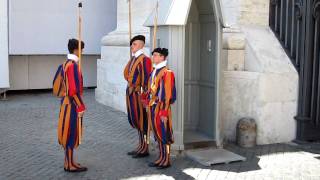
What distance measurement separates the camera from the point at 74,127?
597cm

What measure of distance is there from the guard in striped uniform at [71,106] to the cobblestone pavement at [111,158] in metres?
0.39

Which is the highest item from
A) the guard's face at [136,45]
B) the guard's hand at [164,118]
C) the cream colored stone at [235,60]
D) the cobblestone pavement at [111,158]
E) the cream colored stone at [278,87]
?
the guard's face at [136,45]

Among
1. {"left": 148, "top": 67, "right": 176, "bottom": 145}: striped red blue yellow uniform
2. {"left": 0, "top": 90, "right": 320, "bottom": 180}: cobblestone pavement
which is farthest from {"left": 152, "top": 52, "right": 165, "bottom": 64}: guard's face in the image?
{"left": 0, "top": 90, "right": 320, "bottom": 180}: cobblestone pavement

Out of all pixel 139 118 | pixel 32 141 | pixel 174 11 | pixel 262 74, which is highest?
pixel 174 11

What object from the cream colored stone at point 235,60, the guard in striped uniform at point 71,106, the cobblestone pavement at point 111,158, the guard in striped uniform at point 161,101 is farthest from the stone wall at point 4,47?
the guard in striped uniform at point 161,101

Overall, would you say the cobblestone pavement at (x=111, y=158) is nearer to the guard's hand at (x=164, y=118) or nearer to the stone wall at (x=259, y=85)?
the stone wall at (x=259, y=85)

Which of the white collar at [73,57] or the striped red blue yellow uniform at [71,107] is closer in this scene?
the striped red blue yellow uniform at [71,107]

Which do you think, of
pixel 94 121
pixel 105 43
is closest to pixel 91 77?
pixel 105 43

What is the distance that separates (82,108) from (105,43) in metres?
5.70

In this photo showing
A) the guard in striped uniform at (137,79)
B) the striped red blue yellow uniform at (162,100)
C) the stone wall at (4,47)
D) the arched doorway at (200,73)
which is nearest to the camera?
the striped red blue yellow uniform at (162,100)

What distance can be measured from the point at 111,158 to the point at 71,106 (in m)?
1.16

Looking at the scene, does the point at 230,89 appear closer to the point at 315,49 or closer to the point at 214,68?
the point at 214,68

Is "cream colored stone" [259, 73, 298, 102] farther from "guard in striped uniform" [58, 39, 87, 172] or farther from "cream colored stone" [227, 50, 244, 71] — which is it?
"guard in striped uniform" [58, 39, 87, 172]

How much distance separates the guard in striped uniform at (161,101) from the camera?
608 centimetres
